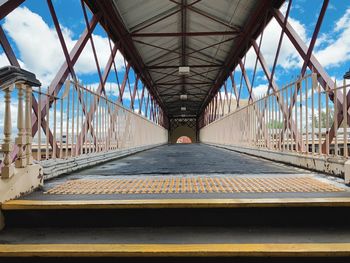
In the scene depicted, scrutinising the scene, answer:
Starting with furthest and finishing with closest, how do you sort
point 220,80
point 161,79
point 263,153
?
point 161,79 → point 220,80 → point 263,153

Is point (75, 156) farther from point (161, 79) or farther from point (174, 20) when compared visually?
point (161, 79)

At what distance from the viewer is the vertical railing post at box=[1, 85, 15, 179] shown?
187 cm

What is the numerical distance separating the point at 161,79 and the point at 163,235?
50.4 ft

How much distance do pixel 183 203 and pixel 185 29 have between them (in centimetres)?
884

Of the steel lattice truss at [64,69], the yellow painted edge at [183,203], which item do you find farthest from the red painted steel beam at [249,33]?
the yellow painted edge at [183,203]

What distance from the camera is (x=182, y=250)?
1.40m

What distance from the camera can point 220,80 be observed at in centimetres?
1532

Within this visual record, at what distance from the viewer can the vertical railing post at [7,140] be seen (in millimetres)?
1871

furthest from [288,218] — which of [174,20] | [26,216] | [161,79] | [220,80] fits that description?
[161,79]

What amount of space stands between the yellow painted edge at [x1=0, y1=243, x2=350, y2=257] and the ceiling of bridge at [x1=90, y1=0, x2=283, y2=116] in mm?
6488

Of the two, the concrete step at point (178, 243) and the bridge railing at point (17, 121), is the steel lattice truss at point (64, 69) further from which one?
the concrete step at point (178, 243)

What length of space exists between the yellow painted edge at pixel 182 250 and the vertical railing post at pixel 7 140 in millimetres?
610

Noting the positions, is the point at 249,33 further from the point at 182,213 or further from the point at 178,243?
the point at 178,243
